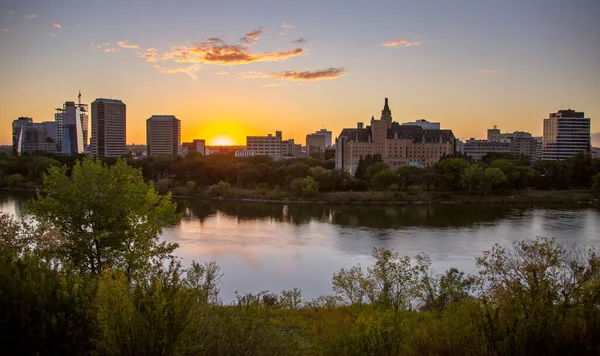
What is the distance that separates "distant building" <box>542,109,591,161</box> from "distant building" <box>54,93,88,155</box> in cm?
7151

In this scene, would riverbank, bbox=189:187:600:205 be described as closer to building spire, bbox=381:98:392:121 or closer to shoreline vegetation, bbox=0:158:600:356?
shoreline vegetation, bbox=0:158:600:356

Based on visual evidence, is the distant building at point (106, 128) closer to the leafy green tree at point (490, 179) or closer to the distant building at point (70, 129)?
the distant building at point (70, 129)

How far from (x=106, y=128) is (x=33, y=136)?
13912mm

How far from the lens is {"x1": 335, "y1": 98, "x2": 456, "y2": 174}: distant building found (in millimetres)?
56625

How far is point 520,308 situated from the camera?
15.9 feet

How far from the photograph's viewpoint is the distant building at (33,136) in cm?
7994

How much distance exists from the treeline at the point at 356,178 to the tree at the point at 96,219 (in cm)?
2437

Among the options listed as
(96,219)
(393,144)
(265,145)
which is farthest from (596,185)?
(265,145)

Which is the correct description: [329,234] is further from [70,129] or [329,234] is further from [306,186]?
[70,129]

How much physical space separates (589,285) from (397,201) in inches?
1077

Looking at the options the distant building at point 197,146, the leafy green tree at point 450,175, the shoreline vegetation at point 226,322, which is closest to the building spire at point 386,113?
the leafy green tree at point 450,175

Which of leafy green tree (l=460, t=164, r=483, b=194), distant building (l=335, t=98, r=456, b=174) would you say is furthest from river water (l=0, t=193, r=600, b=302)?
distant building (l=335, t=98, r=456, b=174)

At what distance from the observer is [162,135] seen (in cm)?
8881

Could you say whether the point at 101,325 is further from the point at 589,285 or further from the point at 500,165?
the point at 500,165
